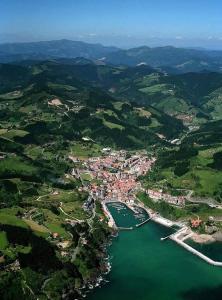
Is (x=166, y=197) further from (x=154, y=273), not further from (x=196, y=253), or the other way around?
(x=154, y=273)

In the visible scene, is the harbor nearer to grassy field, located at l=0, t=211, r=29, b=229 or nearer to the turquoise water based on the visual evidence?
the turquoise water

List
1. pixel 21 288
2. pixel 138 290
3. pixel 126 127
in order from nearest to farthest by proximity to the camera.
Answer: pixel 21 288, pixel 138 290, pixel 126 127

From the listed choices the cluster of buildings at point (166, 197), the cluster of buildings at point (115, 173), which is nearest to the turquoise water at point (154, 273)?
the cluster of buildings at point (166, 197)

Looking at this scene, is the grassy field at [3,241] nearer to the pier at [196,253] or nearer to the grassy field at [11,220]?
the grassy field at [11,220]

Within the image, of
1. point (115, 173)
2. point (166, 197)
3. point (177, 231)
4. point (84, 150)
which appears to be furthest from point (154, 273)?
point (84, 150)

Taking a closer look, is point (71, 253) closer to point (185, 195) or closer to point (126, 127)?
point (185, 195)

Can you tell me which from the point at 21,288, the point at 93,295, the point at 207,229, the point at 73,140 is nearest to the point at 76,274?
the point at 93,295
